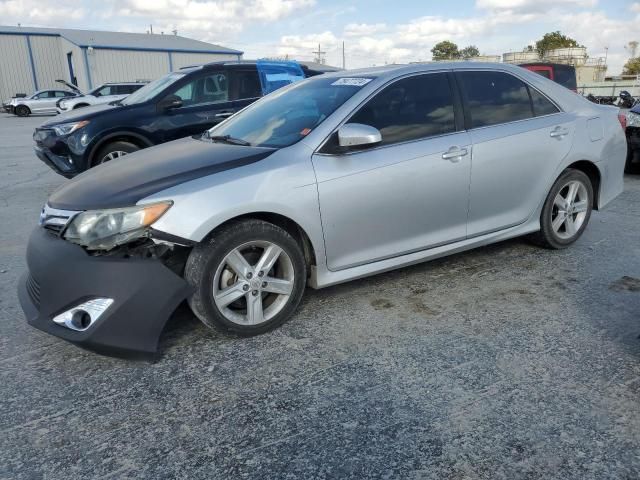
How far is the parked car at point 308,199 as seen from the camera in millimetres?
2713

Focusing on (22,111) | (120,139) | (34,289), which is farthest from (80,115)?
(22,111)

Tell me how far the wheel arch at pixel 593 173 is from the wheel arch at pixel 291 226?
255 centimetres

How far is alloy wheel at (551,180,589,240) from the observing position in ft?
14.5

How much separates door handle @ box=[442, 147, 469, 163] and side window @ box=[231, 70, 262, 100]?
14.5 ft

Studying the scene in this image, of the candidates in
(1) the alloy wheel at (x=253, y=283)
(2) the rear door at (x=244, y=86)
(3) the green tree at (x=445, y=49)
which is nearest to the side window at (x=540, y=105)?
(1) the alloy wheel at (x=253, y=283)

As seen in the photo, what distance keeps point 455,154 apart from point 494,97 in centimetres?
76

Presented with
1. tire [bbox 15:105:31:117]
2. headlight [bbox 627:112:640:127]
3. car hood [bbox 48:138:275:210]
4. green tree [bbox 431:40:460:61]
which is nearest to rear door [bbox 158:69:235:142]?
car hood [bbox 48:138:275:210]

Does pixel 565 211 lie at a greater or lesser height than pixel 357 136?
lesser

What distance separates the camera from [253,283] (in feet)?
9.98

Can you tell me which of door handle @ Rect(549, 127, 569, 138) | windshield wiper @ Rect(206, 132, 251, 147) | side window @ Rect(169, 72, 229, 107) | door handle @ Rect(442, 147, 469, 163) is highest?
side window @ Rect(169, 72, 229, 107)

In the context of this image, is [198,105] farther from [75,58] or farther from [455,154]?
[75,58]

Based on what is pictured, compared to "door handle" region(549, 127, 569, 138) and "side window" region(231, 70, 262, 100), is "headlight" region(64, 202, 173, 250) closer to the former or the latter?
"door handle" region(549, 127, 569, 138)

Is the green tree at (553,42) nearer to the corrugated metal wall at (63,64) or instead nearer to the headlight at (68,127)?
the corrugated metal wall at (63,64)

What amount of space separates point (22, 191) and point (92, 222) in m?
5.73
